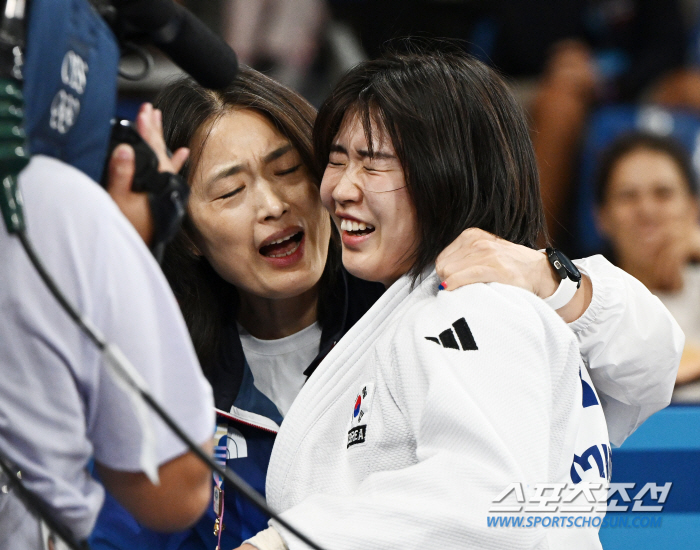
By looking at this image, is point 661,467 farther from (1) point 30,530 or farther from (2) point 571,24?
(2) point 571,24

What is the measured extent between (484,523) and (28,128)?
57cm

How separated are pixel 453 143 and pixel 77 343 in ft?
2.10

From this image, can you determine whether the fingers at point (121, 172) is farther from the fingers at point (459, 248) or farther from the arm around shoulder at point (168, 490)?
the fingers at point (459, 248)

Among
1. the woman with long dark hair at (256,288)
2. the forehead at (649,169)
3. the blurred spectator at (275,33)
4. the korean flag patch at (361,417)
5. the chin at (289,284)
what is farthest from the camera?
the blurred spectator at (275,33)

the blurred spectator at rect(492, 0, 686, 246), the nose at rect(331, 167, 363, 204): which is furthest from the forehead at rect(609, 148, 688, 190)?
the nose at rect(331, 167, 363, 204)

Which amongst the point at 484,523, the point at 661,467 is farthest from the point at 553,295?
the point at 661,467

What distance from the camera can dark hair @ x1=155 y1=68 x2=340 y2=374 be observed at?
1.30 meters

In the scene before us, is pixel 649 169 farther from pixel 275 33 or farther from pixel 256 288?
pixel 256 288

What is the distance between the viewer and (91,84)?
1.96 ft

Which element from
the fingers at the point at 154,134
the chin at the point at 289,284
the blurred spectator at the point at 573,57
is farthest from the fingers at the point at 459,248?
the blurred spectator at the point at 573,57

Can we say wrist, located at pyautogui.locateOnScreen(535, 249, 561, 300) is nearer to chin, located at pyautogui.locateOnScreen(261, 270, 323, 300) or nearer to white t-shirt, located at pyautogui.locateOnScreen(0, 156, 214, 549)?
chin, located at pyautogui.locateOnScreen(261, 270, 323, 300)

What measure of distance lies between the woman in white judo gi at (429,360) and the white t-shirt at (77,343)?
0.32 m

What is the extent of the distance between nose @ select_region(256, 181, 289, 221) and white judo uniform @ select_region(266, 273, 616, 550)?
0.30 meters

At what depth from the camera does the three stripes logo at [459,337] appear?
2.93ft
